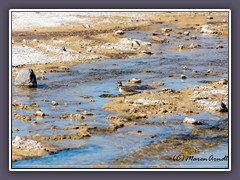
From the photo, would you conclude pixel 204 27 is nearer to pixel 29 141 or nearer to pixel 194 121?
pixel 194 121

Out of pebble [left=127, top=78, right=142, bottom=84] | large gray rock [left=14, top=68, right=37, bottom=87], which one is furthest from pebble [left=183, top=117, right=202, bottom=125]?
large gray rock [left=14, top=68, right=37, bottom=87]

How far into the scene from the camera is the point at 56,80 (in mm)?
28969

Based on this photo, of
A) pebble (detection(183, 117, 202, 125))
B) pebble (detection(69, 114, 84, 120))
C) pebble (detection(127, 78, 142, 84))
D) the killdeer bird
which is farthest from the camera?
pebble (detection(127, 78, 142, 84))

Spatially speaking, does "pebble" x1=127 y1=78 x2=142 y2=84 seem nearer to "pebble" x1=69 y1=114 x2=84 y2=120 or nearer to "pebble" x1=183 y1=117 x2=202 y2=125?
"pebble" x1=69 y1=114 x2=84 y2=120

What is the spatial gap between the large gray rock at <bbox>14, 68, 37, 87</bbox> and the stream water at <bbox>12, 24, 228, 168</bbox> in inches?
14.1

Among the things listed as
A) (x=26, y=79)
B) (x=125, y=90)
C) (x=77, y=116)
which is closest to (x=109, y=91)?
(x=125, y=90)

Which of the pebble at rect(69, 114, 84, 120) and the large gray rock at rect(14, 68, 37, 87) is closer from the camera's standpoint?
the pebble at rect(69, 114, 84, 120)

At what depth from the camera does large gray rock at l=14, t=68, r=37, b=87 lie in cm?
2692

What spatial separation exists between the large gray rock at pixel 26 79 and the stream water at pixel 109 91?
0.36 metres

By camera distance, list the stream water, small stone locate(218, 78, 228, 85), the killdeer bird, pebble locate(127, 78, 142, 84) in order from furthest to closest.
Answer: pebble locate(127, 78, 142, 84), small stone locate(218, 78, 228, 85), the killdeer bird, the stream water

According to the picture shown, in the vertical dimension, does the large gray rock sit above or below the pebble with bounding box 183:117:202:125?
above

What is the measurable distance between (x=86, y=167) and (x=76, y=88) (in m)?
10.3

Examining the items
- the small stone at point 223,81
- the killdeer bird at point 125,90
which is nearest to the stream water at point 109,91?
the killdeer bird at point 125,90

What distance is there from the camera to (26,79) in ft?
88.4
